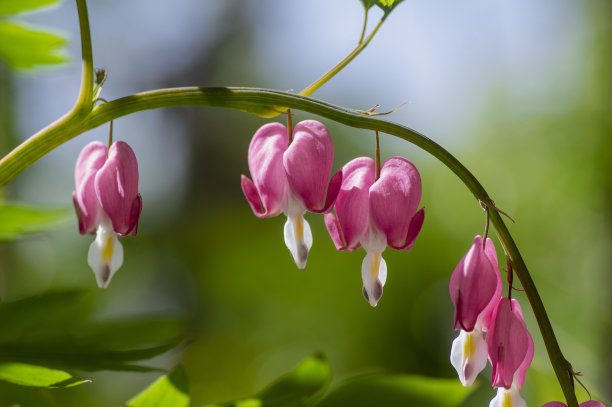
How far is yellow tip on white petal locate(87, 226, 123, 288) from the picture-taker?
585 mm

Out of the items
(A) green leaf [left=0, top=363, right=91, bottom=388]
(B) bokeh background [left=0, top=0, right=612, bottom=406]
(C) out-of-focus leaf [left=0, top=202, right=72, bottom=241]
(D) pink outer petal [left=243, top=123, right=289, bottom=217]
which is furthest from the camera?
(B) bokeh background [left=0, top=0, right=612, bottom=406]

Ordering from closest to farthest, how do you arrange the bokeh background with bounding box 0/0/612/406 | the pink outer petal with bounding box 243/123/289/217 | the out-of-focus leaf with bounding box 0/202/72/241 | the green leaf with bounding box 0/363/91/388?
the green leaf with bounding box 0/363/91/388, the pink outer petal with bounding box 243/123/289/217, the out-of-focus leaf with bounding box 0/202/72/241, the bokeh background with bounding box 0/0/612/406

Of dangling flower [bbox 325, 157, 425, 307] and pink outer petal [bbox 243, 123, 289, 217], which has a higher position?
pink outer petal [bbox 243, 123, 289, 217]

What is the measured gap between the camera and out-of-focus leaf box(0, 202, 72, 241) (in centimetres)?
82

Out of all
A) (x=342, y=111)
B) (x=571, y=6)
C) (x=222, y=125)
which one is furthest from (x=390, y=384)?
(x=571, y=6)

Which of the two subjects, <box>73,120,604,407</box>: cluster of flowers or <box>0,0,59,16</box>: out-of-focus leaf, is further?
<box>0,0,59,16</box>: out-of-focus leaf

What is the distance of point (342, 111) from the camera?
551 mm

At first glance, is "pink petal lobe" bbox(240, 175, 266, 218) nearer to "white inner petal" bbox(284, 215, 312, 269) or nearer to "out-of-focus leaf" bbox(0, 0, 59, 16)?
"white inner petal" bbox(284, 215, 312, 269)

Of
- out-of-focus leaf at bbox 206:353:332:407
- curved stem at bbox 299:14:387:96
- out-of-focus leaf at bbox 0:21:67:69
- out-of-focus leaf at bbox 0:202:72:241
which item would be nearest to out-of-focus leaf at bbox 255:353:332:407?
out-of-focus leaf at bbox 206:353:332:407

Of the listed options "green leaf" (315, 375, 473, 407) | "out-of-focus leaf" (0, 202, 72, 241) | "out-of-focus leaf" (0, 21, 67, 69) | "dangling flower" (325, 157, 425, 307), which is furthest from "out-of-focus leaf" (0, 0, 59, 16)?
"green leaf" (315, 375, 473, 407)

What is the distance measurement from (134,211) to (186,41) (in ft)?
24.3

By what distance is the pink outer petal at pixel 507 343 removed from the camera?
60 centimetres

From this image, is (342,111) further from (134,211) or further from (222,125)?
(222,125)

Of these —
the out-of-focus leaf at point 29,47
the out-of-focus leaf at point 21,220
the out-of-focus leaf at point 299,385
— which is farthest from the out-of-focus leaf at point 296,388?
the out-of-focus leaf at point 29,47
